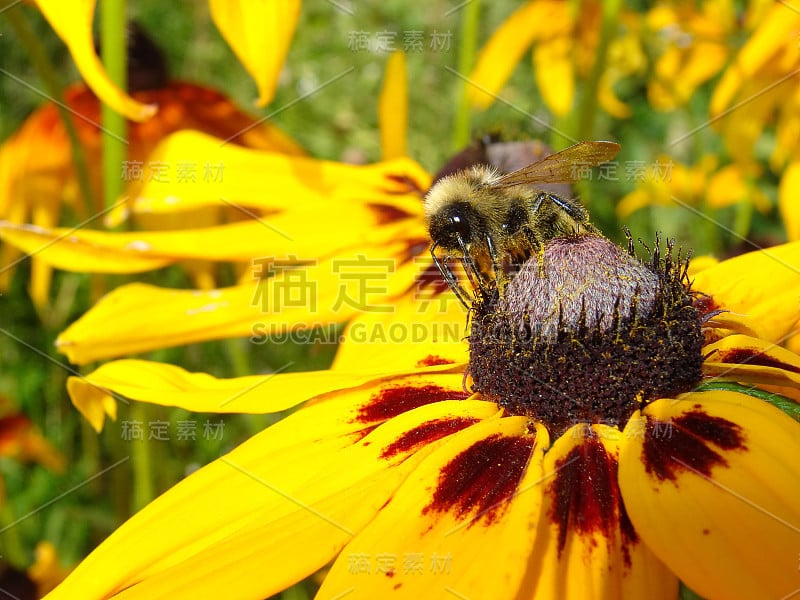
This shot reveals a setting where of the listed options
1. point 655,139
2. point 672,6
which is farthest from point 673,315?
point 655,139

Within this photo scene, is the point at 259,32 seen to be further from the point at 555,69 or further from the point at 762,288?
the point at 555,69

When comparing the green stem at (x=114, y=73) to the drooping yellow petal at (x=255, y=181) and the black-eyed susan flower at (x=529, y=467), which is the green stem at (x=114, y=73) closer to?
the drooping yellow petal at (x=255, y=181)

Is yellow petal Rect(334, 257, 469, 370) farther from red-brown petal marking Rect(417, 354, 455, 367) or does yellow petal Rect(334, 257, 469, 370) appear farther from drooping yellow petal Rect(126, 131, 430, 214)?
drooping yellow petal Rect(126, 131, 430, 214)

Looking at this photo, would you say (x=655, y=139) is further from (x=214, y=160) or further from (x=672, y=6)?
(x=214, y=160)

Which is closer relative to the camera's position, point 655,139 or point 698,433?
point 698,433

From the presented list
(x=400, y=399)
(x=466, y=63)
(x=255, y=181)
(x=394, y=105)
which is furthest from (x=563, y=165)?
(x=466, y=63)

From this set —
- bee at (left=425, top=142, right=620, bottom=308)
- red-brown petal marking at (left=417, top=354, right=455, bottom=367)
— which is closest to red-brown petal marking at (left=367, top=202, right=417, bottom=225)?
bee at (left=425, top=142, right=620, bottom=308)

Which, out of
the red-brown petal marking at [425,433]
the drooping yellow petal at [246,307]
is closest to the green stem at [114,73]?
the drooping yellow petal at [246,307]
